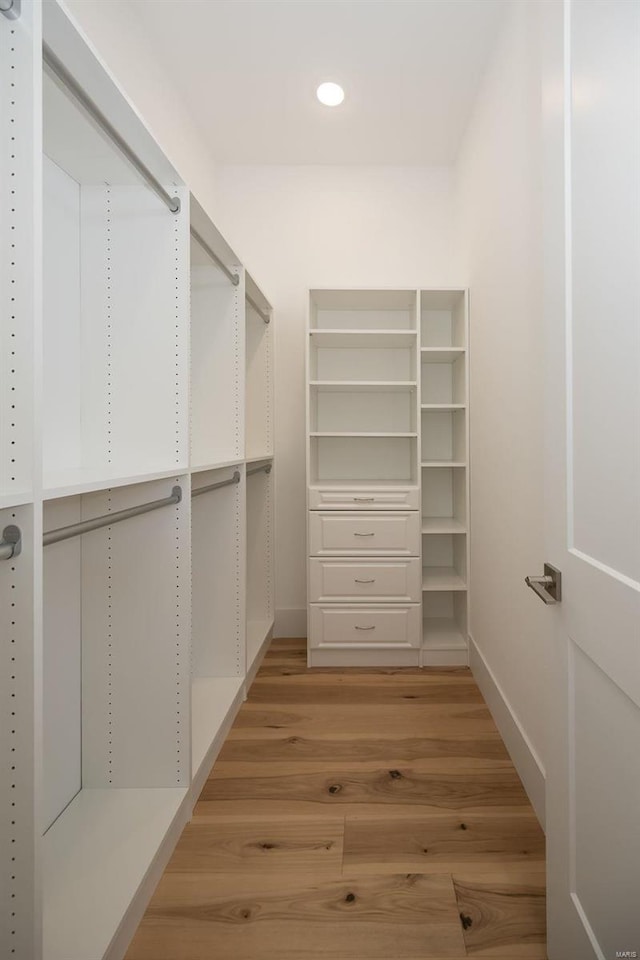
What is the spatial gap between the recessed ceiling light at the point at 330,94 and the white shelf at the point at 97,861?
9.46ft

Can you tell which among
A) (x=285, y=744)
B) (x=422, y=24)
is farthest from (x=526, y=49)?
(x=285, y=744)

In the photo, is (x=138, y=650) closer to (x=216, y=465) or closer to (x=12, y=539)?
(x=216, y=465)

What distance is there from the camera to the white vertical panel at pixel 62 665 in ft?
4.77

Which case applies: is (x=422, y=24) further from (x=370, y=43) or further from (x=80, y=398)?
(x=80, y=398)

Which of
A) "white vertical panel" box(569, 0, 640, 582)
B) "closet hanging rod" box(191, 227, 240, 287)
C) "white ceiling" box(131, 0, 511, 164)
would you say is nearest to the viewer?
"white vertical panel" box(569, 0, 640, 582)

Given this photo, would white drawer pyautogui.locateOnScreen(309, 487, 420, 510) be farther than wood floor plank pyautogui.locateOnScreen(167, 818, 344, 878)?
Yes

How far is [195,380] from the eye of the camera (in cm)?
239

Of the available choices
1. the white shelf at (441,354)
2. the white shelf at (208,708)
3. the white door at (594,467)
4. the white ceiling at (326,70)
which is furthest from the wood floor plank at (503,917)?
the white ceiling at (326,70)

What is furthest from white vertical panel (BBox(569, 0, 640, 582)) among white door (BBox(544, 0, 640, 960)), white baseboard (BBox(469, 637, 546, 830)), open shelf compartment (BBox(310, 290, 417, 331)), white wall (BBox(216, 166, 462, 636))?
white wall (BBox(216, 166, 462, 636))

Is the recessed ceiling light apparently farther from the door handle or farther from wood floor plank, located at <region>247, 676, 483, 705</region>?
wood floor plank, located at <region>247, 676, 483, 705</region>

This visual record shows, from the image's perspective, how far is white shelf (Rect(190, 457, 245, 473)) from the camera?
1.69m

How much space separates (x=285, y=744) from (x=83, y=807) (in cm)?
75

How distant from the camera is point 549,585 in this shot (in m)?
1.11

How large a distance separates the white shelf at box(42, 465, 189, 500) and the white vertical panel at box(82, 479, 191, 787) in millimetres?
178
